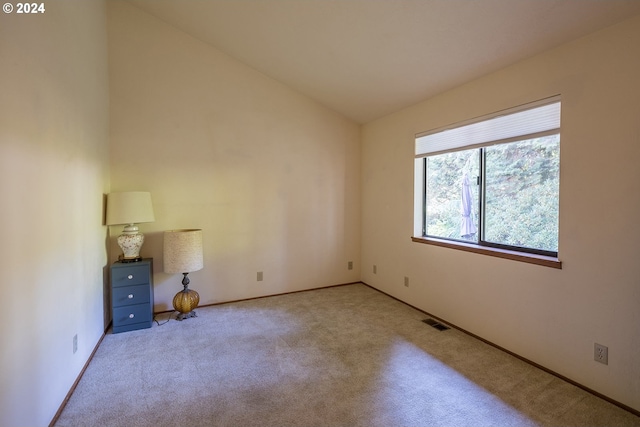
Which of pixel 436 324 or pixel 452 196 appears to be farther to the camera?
pixel 452 196

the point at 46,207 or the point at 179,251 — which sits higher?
the point at 46,207

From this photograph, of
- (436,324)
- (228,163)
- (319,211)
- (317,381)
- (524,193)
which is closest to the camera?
(317,381)

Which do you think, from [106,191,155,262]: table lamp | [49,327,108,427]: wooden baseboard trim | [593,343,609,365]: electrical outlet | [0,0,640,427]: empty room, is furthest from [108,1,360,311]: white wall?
[593,343,609,365]: electrical outlet

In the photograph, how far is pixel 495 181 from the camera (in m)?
2.78

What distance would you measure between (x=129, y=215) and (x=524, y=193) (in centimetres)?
362

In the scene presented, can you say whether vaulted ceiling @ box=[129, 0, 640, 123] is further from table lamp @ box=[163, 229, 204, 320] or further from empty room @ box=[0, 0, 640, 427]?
table lamp @ box=[163, 229, 204, 320]

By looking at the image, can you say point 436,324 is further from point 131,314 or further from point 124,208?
point 124,208

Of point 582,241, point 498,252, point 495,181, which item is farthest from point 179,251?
point 582,241

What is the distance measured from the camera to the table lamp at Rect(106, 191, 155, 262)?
3.00 m

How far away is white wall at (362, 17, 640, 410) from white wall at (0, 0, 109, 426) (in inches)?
127

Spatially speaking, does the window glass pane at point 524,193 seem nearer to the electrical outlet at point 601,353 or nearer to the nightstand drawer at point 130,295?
the electrical outlet at point 601,353

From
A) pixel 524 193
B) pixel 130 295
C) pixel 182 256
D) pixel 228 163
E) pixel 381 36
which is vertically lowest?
pixel 130 295

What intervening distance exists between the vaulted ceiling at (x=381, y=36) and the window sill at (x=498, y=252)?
1564 mm

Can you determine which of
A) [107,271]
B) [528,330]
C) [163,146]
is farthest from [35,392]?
[528,330]
